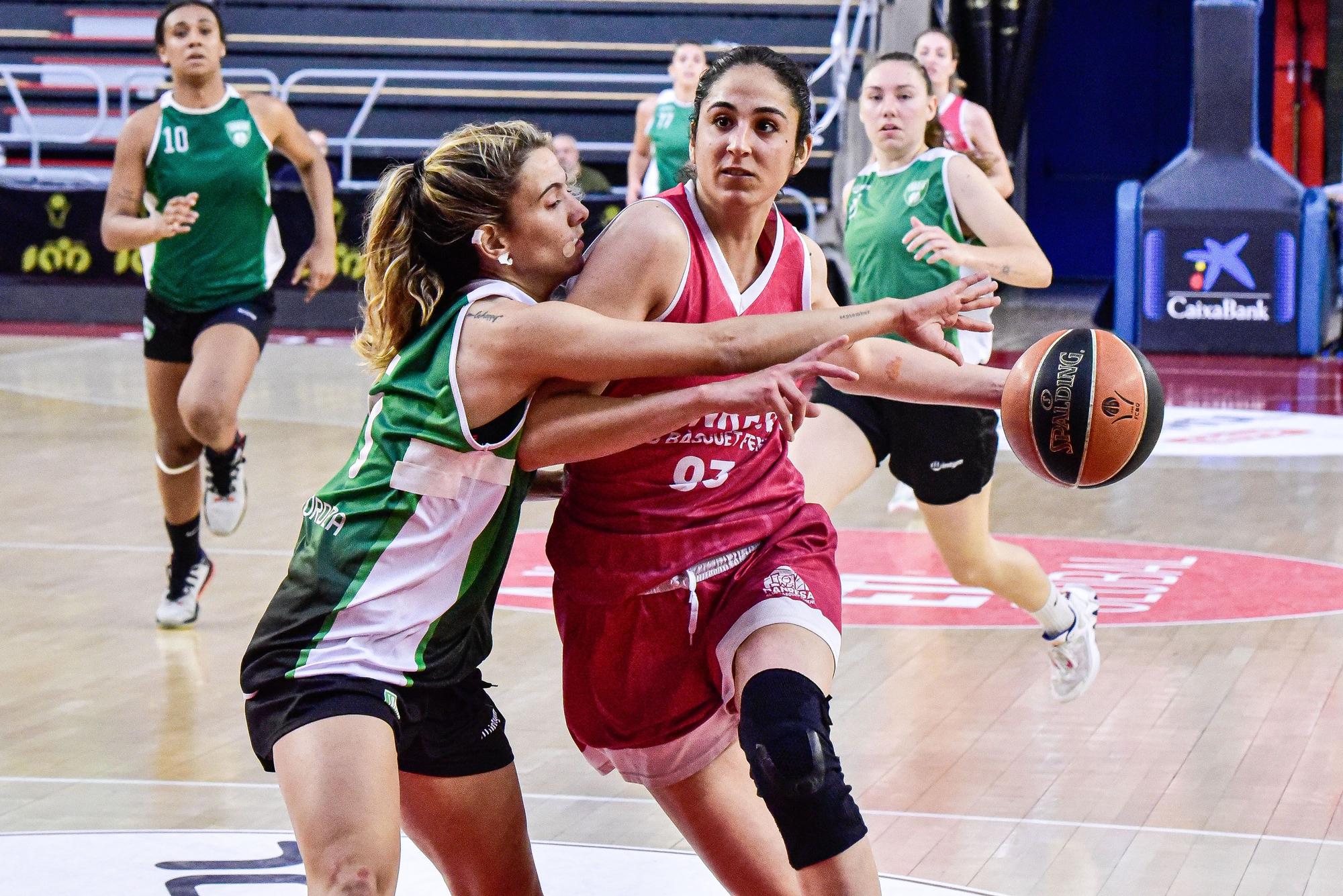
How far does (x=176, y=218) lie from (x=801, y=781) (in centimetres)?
378

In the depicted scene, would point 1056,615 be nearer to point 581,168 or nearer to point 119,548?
point 119,548

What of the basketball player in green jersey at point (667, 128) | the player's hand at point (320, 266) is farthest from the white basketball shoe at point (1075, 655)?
the basketball player in green jersey at point (667, 128)

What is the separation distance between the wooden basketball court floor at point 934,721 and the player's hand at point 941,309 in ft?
4.27

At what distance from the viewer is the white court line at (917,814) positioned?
406cm

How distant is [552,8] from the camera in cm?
1802

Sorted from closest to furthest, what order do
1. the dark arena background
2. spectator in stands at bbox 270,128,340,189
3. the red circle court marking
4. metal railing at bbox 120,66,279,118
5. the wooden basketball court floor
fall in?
the wooden basketball court floor → the dark arena background → the red circle court marking → spectator in stands at bbox 270,128,340,189 → metal railing at bbox 120,66,279,118

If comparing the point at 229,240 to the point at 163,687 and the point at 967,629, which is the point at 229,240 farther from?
the point at 967,629

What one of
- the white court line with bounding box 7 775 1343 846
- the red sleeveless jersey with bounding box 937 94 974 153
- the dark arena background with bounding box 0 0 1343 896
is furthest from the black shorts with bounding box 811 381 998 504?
the red sleeveless jersey with bounding box 937 94 974 153

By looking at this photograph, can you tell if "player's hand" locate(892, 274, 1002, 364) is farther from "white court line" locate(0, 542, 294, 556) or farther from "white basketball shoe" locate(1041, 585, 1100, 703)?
"white court line" locate(0, 542, 294, 556)

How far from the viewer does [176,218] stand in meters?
5.86

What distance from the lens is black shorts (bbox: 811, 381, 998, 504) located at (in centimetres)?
521

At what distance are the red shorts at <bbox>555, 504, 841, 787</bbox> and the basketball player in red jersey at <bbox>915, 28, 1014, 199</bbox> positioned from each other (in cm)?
434

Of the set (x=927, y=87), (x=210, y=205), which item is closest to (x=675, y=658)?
(x=927, y=87)

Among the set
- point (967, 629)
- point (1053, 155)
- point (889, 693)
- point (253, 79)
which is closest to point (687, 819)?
point (889, 693)
